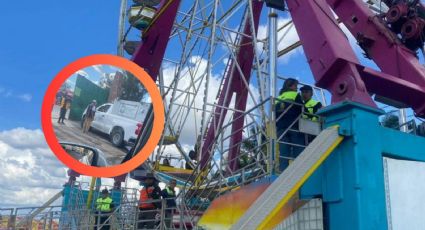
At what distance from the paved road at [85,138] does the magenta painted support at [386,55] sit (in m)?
5.29

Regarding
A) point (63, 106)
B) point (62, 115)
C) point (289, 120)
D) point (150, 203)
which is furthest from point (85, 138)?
point (289, 120)

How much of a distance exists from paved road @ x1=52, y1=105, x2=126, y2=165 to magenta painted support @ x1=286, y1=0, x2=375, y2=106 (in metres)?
4.57

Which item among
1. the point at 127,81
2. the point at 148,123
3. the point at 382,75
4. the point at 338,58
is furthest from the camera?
the point at 148,123

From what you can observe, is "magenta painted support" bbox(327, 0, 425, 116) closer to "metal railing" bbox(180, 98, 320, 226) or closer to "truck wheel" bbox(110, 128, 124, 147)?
"metal railing" bbox(180, 98, 320, 226)

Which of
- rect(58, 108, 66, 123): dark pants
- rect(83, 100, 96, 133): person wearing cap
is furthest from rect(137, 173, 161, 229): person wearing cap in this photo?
rect(58, 108, 66, 123): dark pants

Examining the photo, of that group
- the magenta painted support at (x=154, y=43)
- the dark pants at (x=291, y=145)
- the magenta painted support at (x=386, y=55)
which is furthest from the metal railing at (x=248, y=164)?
the magenta painted support at (x=154, y=43)

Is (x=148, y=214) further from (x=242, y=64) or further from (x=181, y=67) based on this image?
(x=181, y=67)

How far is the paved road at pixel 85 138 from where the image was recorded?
8.28 meters

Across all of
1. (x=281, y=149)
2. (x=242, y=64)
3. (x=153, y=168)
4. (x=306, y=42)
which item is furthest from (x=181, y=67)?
(x=306, y=42)

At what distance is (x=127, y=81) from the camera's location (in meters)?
8.87

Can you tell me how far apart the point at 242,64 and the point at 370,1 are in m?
5.01

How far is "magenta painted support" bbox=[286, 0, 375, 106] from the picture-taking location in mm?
4887

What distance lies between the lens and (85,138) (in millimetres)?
10195

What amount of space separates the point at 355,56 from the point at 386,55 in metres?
1.83
